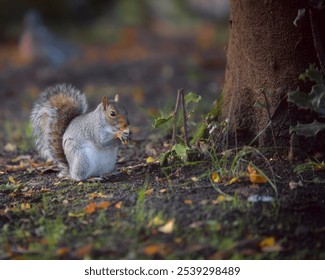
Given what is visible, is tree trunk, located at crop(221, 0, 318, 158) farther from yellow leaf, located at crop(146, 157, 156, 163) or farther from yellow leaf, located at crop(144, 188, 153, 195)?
yellow leaf, located at crop(144, 188, 153, 195)

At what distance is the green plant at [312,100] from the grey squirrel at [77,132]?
1178 mm

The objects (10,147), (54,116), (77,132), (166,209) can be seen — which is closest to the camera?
(166,209)

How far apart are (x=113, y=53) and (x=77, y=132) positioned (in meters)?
7.62

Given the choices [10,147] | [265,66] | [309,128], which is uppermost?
[265,66]

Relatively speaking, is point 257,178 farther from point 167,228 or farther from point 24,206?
point 24,206

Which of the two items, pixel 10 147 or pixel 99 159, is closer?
pixel 99 159

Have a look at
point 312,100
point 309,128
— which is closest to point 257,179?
point 309,128

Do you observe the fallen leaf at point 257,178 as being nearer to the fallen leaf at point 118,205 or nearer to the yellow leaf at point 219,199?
the yellow leaf at point 219,199

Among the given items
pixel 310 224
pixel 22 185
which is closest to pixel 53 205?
pixel 22 185

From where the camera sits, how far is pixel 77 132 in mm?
4684

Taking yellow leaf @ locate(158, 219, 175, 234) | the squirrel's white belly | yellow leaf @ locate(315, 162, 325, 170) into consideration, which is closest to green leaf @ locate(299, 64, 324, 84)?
yellow leaf @ locate(315, 162, 325, 170)

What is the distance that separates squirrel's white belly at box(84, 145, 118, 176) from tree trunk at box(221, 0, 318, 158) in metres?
0.81

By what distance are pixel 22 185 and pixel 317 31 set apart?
213 centimetres
